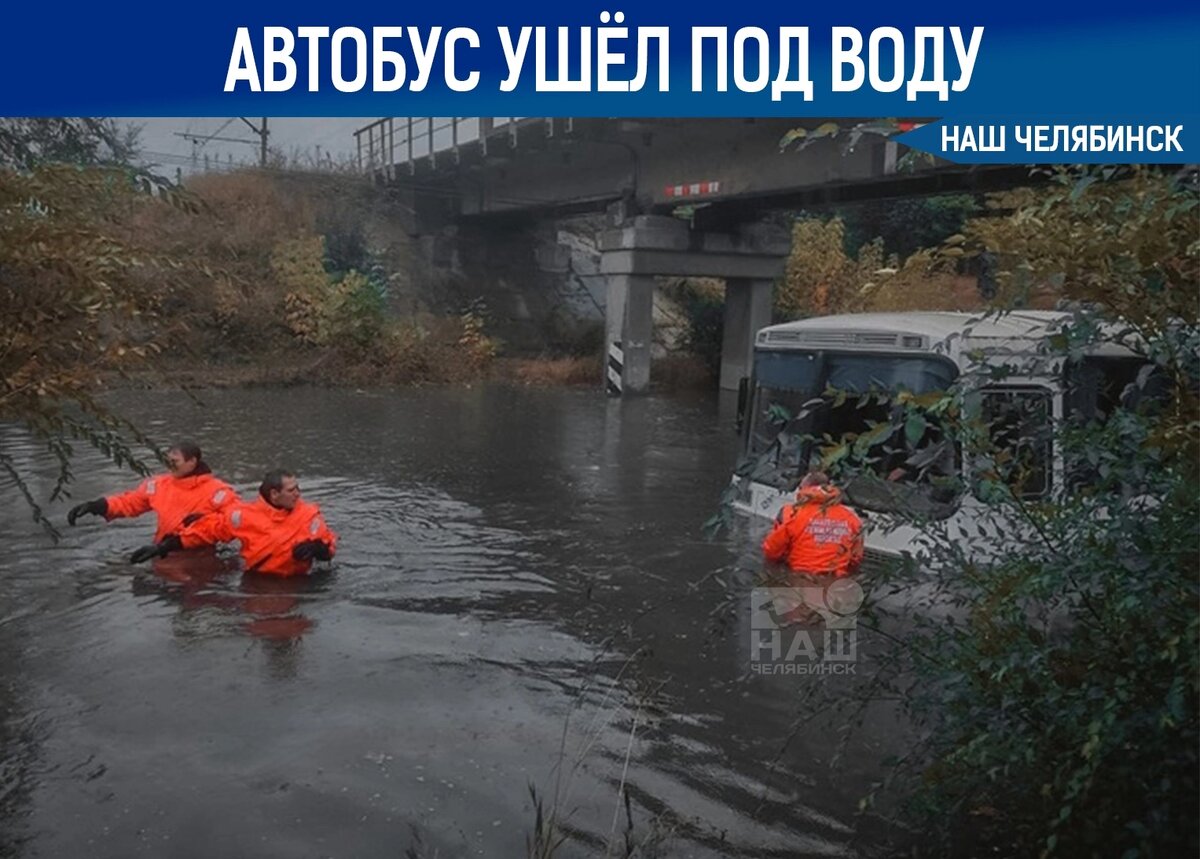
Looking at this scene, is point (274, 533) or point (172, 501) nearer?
point (274, 533)

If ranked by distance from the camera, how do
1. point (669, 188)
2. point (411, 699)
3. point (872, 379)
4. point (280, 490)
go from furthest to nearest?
1. point (669, 188)
2. point (280, 490)
3. point (411, 699)
4. point (872, 379)

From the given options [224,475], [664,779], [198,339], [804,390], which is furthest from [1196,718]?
[198,339]

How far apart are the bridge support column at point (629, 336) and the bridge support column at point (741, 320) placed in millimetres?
2790

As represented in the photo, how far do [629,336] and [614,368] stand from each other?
3.02ft

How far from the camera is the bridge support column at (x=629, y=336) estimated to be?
1154 inches

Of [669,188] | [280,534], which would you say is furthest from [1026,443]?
[669,188]

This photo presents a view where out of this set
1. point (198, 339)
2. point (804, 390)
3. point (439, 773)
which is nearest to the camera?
point (439, 773)

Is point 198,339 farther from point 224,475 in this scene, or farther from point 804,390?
point 804,390

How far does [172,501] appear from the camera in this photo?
32.2 feet

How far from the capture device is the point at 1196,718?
3.59 m

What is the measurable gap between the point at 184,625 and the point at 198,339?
2233cm

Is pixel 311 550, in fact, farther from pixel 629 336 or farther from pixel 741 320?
pixel 741 320

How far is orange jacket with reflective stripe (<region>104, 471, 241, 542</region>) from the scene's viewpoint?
9.77m

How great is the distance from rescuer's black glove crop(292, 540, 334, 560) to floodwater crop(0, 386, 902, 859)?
28cm
